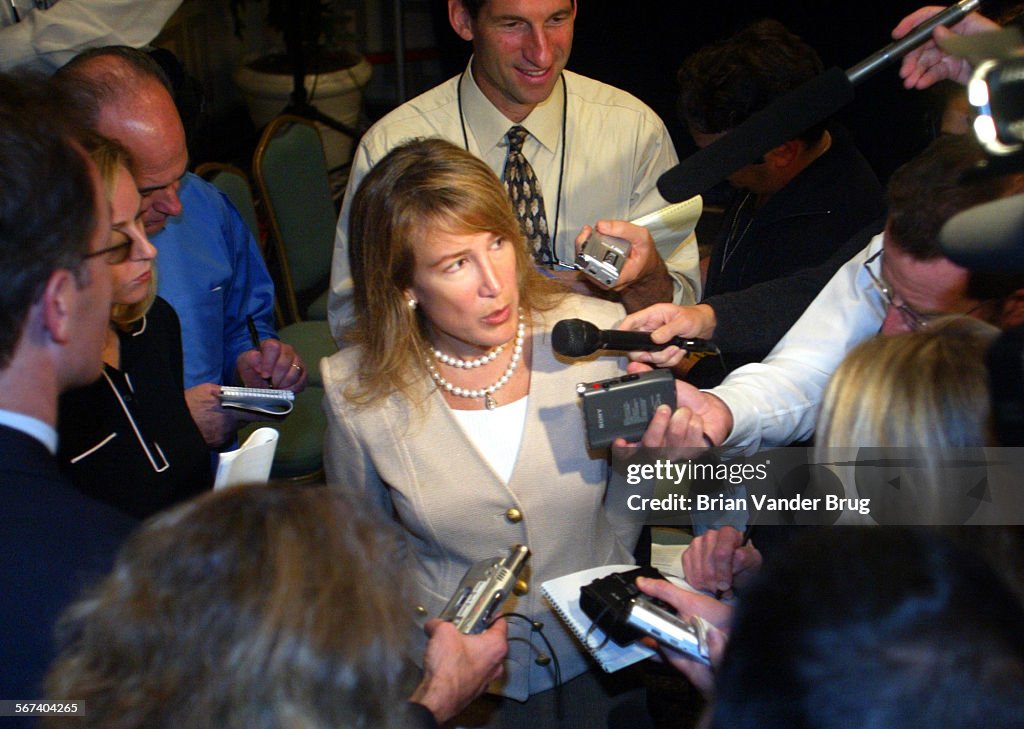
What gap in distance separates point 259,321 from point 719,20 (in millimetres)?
3451

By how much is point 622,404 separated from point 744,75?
45.6 inches

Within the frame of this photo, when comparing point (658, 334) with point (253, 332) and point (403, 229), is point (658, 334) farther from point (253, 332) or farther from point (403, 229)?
point (253, 332)

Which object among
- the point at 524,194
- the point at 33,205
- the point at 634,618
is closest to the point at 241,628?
the point at 33,205

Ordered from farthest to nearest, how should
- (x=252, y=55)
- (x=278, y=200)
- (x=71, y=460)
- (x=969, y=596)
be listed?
(x=252, y=55) < (x=278, y=200) < (x=71, y=460) < (x=969, y=596)

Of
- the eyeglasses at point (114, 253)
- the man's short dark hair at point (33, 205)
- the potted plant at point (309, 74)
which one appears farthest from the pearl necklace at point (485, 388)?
the potted plant at point (309, 74)

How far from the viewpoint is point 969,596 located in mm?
817

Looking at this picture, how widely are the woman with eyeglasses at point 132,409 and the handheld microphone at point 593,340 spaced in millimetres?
675

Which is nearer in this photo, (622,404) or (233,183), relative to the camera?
(622,404)

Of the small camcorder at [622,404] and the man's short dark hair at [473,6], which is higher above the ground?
the man's short dark hair at [473,6]

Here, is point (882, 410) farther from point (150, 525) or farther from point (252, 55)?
point (252, 55)

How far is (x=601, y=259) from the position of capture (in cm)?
184

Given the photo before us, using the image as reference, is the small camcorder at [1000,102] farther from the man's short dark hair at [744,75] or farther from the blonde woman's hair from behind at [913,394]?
the man's short dark hair at [744,75]

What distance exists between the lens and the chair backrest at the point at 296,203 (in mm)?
3098

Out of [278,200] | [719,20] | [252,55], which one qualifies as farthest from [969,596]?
[252,55]
